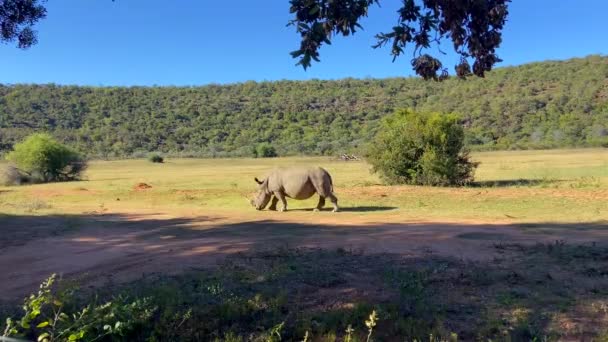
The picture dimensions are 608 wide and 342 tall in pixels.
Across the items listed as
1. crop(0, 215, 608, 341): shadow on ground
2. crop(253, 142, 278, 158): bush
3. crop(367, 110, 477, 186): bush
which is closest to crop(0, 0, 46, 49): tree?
crop(0, 215, 608, 341): shadow on ground

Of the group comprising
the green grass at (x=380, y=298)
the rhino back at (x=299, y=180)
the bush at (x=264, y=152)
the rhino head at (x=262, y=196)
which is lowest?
the green grass at (x=380, y=298)

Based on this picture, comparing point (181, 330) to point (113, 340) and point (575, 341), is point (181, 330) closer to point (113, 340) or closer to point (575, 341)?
point (113, 340)

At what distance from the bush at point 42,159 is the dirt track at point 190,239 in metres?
23.8

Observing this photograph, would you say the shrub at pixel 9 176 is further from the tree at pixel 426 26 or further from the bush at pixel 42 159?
the tree at pixel 426 26

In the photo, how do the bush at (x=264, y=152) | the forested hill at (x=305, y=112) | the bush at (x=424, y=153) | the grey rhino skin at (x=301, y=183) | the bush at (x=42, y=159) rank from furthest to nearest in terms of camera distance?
1. the forested hill at (x=305, y=112)
2. the bush at (x=264, y=152)
3. the bush at (x=42, y=159)
4. the bush at (x=424, y=153)
5. the grey rhino skin at (x=301, y=183)

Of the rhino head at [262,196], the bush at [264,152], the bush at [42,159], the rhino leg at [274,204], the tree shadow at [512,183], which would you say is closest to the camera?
the rhino head at [262,196]

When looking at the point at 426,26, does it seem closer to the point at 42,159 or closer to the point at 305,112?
the point at 42,159

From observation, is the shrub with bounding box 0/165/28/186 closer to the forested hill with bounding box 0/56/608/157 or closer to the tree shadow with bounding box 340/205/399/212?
the tree shadow with bounding box 340/205/399/212

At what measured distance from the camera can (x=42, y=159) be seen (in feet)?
122

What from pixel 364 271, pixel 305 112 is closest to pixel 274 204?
pixel 364 271

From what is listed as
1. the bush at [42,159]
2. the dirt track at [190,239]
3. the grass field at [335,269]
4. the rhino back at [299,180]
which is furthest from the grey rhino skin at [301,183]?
the bush at [42,159]

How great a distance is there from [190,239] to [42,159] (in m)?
29.6

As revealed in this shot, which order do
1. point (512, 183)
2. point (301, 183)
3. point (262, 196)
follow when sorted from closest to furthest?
point (301, 183)
point (262, 196)
point (512, 183)

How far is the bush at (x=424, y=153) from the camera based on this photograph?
88.7 ft
